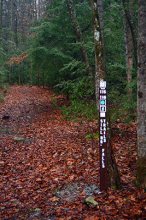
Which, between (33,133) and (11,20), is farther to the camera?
(11,20)

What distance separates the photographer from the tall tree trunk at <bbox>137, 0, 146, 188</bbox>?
626 cm

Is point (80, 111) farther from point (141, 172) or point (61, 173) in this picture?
point (141, 172)

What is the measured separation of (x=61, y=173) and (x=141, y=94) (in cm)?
327

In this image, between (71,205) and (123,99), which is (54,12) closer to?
(123,99)

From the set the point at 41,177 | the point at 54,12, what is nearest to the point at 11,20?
the point at 54,12

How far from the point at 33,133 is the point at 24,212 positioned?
7.13 m

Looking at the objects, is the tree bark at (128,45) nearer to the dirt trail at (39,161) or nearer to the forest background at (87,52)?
the forest background at (87,52)

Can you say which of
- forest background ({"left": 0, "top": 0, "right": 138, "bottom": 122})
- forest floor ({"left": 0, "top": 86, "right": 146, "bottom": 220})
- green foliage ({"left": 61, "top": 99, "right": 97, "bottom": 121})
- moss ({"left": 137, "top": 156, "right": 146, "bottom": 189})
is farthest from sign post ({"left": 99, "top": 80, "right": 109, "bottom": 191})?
green foliage ({"left": 61, "top": 99, "right": 97, "bottom": 121})

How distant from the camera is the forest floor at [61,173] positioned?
6227mm

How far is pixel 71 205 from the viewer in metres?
6.51

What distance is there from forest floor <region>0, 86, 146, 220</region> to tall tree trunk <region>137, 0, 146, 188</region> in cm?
45

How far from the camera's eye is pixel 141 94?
6363 millimetres

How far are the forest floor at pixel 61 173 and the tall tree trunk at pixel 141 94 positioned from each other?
17.5 inches

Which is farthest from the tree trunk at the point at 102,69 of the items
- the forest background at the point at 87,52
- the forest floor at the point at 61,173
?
the forest background at the point at 87,52
